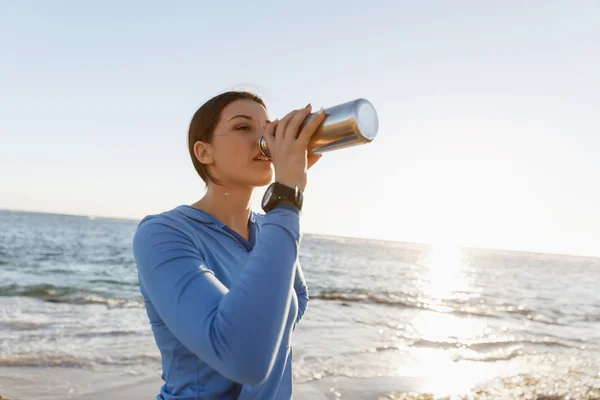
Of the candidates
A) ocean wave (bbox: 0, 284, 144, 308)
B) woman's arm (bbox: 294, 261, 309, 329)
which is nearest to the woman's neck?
woman's arm (bbox: 294, 261, 309, 329)

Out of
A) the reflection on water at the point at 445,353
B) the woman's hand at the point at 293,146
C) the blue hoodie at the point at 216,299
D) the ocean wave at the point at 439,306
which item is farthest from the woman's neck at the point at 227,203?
the ocean wave at the point at 439,306

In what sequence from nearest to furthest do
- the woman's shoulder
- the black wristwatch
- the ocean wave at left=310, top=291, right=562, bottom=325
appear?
the black wristwatch < the woman's shoulder < the ocean wave at left=310, top=291, right=562, bottom=325

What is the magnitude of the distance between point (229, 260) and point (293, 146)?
0.47 metres

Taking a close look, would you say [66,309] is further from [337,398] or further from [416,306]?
[416,306]

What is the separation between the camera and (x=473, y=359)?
832 centimetres

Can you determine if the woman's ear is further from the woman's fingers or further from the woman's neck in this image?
the woman's fingers

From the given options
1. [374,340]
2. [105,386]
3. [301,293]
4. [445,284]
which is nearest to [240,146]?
[301,293]

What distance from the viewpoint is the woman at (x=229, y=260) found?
1.10 meters

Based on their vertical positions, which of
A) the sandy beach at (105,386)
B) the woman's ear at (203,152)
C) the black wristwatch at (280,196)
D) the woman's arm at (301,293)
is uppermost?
the woman's ear at (203,152)

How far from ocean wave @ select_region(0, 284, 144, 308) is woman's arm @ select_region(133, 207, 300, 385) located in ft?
35.9

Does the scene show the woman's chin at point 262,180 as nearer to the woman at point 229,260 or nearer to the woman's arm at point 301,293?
the woman at point 229,260

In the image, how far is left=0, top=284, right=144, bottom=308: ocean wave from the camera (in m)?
11.7

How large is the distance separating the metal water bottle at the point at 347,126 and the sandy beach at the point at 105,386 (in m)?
4.85

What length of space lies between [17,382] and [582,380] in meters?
7.63
